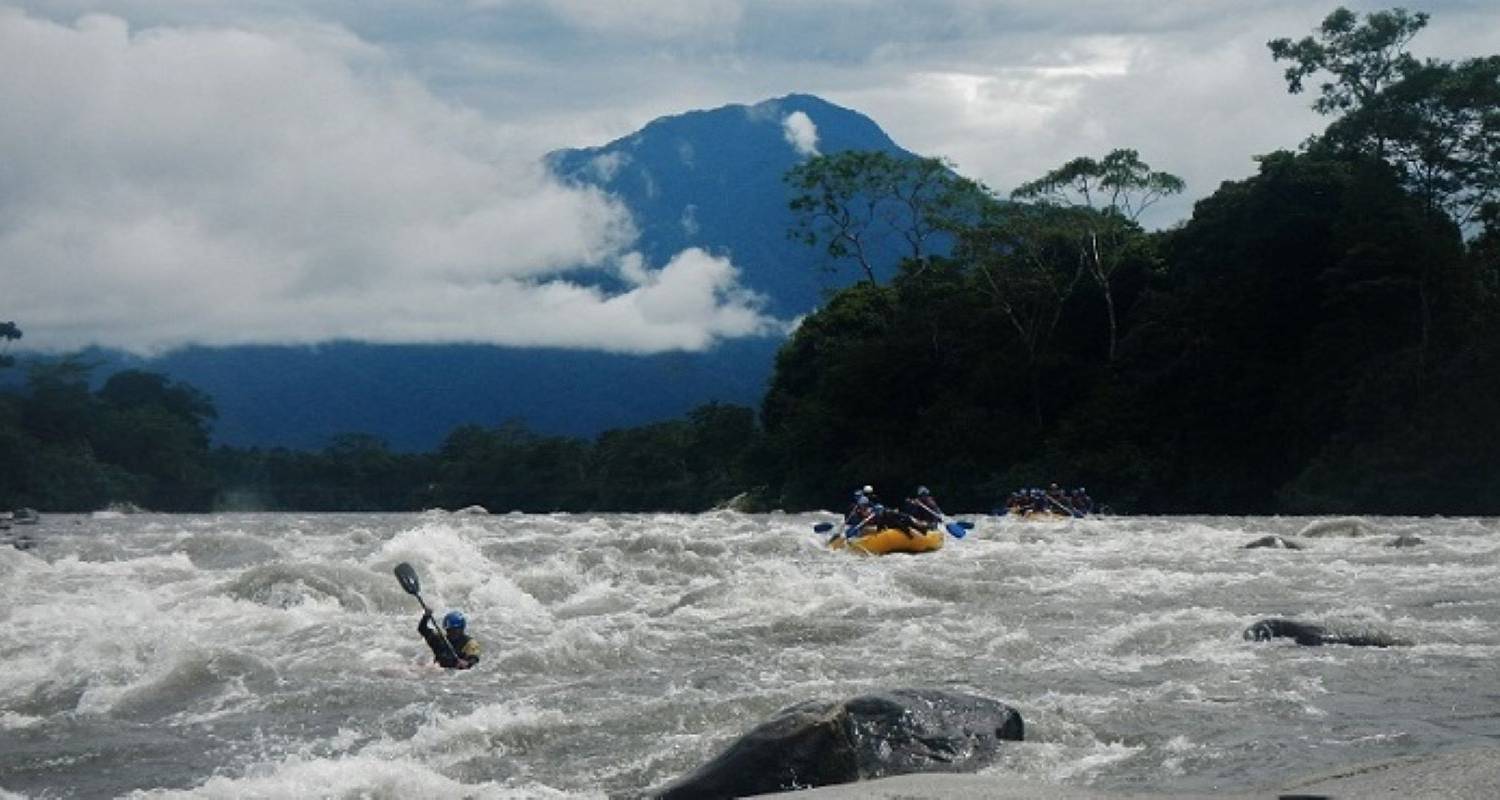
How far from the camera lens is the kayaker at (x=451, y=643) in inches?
451

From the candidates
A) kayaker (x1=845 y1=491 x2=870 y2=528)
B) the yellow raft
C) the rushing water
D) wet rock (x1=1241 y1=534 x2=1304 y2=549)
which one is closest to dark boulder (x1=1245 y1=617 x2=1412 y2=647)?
the rushing water

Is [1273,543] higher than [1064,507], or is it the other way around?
[1273,543]

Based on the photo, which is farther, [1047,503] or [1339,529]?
[1047,503]

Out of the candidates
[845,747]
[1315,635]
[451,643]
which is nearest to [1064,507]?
[1315,635]

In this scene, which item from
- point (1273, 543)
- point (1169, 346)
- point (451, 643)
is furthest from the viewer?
point (1169, 346)

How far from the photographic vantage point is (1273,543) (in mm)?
21422

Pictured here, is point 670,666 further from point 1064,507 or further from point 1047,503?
point 1047,503

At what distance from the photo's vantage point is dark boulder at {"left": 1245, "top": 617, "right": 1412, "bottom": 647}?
11.1m

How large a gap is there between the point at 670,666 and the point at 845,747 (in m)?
4.36

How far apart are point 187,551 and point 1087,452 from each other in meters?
28.3

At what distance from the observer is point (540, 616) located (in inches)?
588

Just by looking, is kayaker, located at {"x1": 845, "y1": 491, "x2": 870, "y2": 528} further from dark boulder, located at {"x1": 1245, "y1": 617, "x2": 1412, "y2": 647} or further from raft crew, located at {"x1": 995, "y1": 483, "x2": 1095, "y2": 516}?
dark boulder, located at {"x1": 1245, "y1": 617, "x2": 1412, "y2": 647}

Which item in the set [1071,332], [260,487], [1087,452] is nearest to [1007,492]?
[1087,452]

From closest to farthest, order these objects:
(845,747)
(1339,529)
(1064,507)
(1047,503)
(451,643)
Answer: (845,747) → (451,643) → (1339,529) → (1064,507) → (1047,503)
